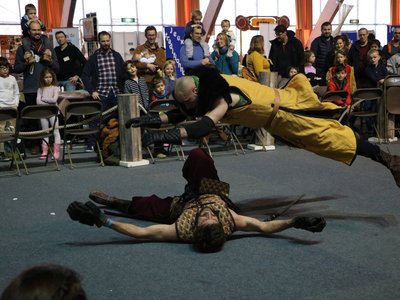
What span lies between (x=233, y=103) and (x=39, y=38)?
5.01m

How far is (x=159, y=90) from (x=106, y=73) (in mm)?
752

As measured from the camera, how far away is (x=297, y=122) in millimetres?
4129

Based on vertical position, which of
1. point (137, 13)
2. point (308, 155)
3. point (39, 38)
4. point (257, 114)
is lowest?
point (308, 155)

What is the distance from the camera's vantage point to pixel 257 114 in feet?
13.3

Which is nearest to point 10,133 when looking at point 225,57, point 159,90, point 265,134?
point 159,90

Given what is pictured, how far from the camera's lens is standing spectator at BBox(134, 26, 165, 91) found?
27.4 feet

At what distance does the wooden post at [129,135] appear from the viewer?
6965 millimetres

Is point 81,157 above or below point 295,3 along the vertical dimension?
below

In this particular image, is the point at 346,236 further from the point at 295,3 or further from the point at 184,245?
the point at 295,3

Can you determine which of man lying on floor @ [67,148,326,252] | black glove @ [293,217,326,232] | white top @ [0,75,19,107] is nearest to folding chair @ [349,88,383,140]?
man lying on floor @ [67,148,326,252]

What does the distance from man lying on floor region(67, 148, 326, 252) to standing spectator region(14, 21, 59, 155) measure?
4.13 m

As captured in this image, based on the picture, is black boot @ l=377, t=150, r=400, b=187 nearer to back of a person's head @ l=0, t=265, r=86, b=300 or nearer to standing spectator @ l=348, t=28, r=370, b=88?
back of a person's head @ l=0, t=265, r=86, b=300

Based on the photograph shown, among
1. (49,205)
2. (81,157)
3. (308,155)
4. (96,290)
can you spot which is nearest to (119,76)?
(81,157)

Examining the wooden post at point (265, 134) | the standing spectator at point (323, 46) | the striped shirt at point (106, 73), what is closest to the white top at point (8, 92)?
the striped shirt at point (106, 73)
